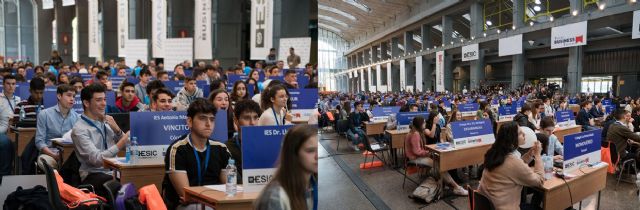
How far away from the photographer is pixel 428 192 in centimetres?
441

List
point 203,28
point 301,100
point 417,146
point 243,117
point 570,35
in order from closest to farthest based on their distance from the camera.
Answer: point 243,117, point 301,100, point 417,146, point 570,35, point 203,28

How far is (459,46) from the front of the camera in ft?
27.8

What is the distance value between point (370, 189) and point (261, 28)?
4261 millimetres

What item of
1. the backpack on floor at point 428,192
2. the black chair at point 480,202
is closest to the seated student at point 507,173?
the black chair at point 480,202

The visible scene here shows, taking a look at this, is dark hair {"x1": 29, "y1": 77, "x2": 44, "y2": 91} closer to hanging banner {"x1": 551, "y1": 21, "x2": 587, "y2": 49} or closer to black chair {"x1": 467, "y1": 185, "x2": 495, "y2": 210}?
black chair {"x1": 467, "y1": 185, "x2": 495, "y2": 210}

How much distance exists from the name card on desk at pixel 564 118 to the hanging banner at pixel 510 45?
2.22 m

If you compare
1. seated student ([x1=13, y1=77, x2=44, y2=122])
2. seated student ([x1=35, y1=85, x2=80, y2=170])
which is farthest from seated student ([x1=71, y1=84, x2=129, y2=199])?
seated student ([x1=13, y1=77, x2=44, y2=122])

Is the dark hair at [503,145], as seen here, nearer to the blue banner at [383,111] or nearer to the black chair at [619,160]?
the black chair at [619,160]

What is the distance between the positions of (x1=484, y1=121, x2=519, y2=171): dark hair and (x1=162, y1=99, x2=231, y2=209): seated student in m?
2.15

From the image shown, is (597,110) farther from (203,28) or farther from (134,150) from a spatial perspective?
(134,150)

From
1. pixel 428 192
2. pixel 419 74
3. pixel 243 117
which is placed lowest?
pixel 428 192

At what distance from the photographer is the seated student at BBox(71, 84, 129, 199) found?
121 inches

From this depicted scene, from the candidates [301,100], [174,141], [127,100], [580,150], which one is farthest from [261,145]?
[580,150]

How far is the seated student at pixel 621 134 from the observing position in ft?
19.7
